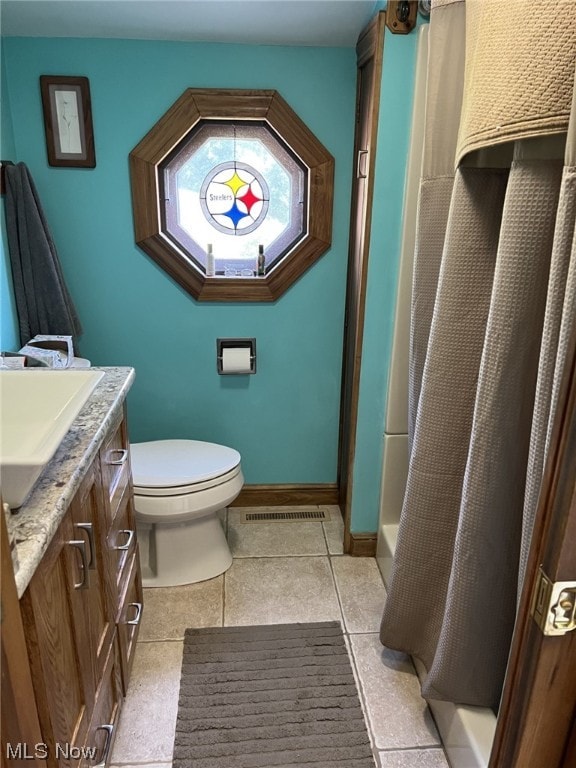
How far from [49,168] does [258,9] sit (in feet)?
3.29

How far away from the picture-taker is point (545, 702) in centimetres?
70

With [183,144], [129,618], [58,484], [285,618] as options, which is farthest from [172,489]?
[183,144]

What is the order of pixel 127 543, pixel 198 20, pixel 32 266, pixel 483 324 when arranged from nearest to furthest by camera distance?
pixel 483 324 < pixel 127 543 < pixel 198 20 < pixel 32 266

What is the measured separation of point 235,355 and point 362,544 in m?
0.99

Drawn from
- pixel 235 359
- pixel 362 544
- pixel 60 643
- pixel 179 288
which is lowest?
pixel 362 544

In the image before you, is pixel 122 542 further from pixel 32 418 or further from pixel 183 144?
pixel 183 144

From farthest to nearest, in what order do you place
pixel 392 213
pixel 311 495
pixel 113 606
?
1. pixel 311 495
2. pixel 392 213
3. pixel 113 606

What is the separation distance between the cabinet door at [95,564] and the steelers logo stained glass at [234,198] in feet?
4.65

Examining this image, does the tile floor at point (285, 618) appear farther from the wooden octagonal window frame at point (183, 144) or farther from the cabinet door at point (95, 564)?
the wooden octagonal window frame at point (183, 144)

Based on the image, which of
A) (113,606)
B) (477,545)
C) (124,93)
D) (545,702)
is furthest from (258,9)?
(545,702)

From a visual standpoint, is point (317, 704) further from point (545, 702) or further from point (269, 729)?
point (545, 702)

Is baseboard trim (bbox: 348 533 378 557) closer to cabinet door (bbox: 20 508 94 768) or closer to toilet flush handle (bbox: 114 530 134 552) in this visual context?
toilet flush handle (bbox: 114 530 134 552)

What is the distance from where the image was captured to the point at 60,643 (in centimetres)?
105

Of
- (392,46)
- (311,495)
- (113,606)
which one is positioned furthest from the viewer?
(311,495)
